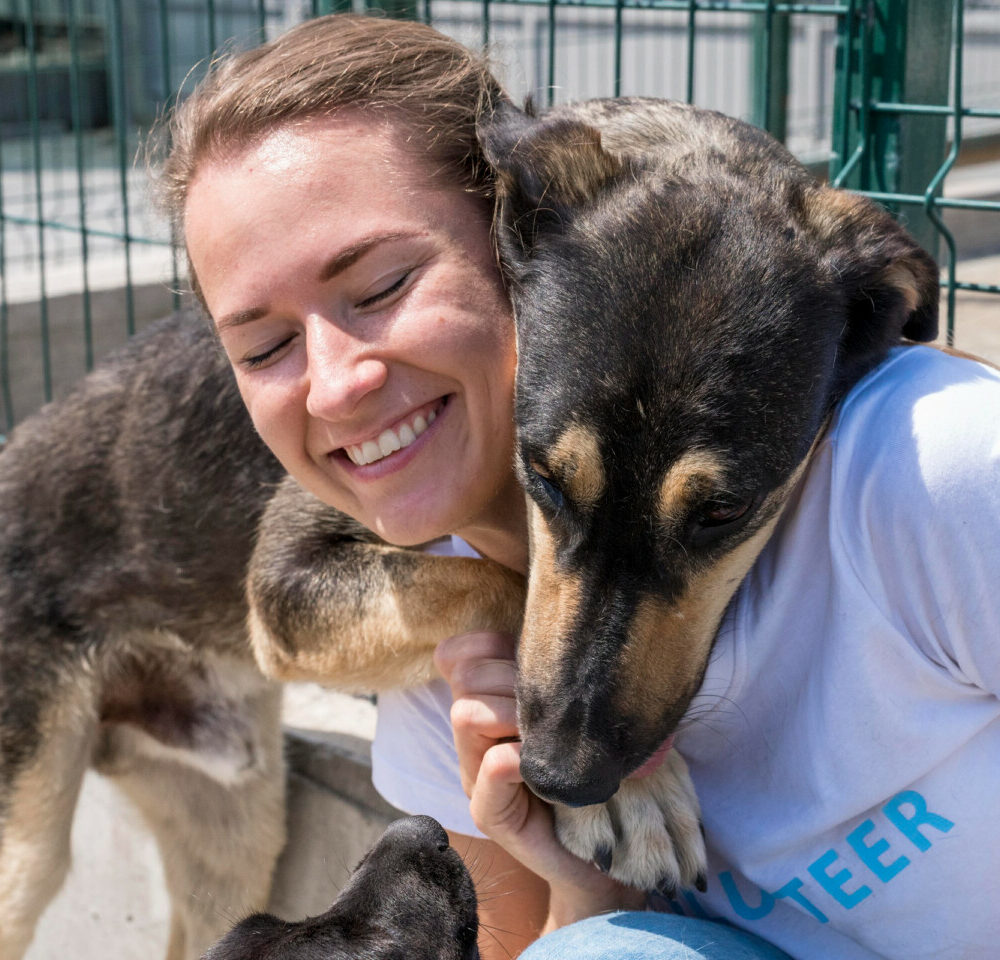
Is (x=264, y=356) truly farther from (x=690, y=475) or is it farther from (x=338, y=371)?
(x=690, y=475)

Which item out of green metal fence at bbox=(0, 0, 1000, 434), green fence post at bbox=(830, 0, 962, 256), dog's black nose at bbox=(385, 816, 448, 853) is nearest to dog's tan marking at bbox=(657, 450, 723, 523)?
dog's black nose at bbox=(385, 816, 448, 853)

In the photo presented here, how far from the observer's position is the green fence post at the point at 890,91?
281 cm

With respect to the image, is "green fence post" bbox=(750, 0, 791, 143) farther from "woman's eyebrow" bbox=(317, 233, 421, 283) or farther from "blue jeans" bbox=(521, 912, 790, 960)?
"blue jeans" bbox=(521, 912, 790, 960)

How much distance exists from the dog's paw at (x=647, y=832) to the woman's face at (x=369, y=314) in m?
0.54

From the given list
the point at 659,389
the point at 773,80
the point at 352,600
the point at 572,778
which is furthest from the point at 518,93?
the point at 572,778

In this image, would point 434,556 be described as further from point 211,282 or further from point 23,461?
point 23,461

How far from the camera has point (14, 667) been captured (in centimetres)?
352

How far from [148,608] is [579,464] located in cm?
207

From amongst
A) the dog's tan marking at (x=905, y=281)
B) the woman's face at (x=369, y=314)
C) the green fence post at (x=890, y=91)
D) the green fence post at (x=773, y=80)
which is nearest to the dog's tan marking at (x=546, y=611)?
the woman's face at (x=369, y=314)

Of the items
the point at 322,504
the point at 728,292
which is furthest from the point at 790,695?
the point at 322,504

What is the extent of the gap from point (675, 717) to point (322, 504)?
1.39m

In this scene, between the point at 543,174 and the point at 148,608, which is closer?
the point at 543,174

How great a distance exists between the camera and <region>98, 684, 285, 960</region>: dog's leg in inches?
147

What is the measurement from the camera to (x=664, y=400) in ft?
5.71
